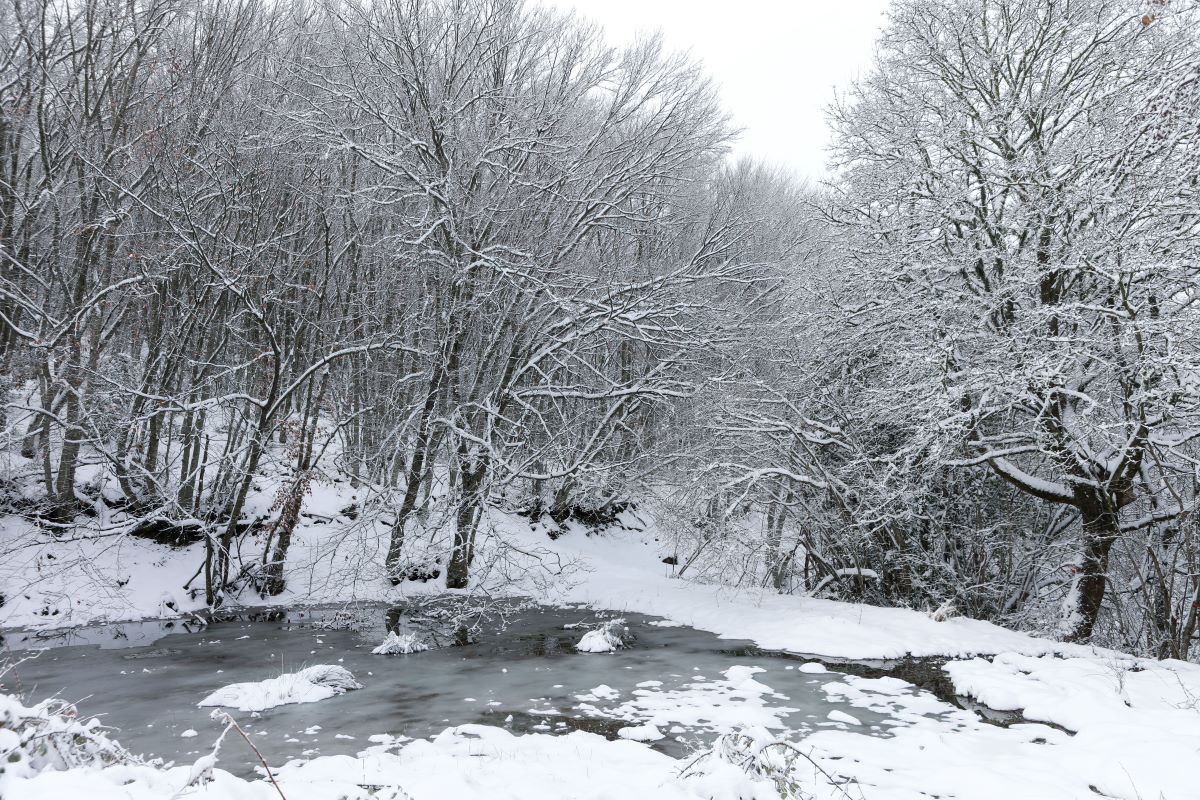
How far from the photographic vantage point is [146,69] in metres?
14.4

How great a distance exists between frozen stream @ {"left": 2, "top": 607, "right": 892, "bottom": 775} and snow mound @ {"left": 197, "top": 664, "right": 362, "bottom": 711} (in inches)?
6.8

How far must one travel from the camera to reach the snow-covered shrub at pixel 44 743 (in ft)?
12.0

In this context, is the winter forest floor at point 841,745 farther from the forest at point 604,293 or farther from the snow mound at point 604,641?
the forest at point 604,293

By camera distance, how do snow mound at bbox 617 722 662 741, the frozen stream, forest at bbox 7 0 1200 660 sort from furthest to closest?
forest at bbox 7 0 1200 660, the frozen stream, snow mound at bbox 617 722 662 741

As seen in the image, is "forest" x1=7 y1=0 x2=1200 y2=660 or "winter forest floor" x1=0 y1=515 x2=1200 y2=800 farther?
"forest" x1=7 y1=0 x2=1200 y2=660

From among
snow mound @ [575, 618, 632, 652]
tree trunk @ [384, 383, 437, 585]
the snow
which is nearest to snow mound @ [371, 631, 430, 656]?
snow mound @ [575, 618, 632, 652]

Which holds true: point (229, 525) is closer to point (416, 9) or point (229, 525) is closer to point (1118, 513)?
point (416, 9)

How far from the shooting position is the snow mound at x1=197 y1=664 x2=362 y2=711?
311 inches

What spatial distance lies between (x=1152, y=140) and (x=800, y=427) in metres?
7.25

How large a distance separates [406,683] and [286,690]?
4.61 ft

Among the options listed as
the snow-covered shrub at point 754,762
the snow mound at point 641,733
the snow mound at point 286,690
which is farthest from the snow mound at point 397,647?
the snow-covered shrub at point 754,762

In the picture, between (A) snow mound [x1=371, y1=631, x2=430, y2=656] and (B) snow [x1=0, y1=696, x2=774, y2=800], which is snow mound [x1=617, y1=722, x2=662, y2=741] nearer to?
(B) snow [x1=0, y1=696, x2=774, y2=800]

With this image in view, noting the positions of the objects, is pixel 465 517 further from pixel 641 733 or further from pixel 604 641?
pixel 641 733

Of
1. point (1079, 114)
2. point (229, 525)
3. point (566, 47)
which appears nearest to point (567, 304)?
point (566, 47)
